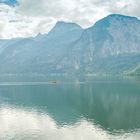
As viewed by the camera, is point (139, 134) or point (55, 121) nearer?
point (139, 134)

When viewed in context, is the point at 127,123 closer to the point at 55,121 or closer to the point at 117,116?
the point at 117,116

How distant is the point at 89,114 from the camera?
7013 inches

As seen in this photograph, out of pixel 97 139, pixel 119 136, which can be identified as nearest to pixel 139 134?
pixel 119 136

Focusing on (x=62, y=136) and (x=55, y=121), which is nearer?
(x=62, y=136)

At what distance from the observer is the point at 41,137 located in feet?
409

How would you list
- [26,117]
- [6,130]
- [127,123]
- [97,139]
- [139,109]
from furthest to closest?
[139,109], [26,117], [127,123], [6,130], [97,139]

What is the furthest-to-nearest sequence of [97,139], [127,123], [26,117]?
[26,117] → [127,123] → [97,139]

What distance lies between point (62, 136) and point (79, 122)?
28.6 meters

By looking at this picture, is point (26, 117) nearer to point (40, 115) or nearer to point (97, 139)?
point (40, 115)

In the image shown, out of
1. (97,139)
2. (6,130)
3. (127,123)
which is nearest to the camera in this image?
(97,139)

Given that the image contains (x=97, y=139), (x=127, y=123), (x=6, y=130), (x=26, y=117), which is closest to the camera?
(x=97, y=139)

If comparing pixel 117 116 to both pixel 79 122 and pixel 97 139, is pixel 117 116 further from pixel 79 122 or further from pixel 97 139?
pixel 97 139

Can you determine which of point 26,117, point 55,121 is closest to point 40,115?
point 26,117

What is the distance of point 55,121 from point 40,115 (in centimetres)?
2101
